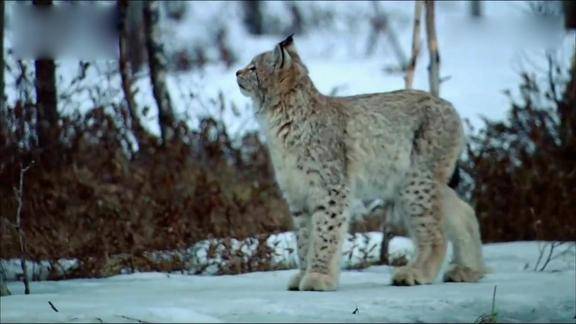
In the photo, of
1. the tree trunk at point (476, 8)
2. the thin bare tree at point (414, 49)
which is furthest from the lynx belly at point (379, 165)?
the tree trunk at point (476, 8)

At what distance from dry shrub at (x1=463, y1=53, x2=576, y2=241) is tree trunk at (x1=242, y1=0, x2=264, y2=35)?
11.1 m

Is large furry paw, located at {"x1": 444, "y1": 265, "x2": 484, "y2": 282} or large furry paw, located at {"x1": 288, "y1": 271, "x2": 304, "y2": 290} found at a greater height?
large furry paw, located at {"x1": 288, "y1": 271, "x2": 304, "y2": 290}

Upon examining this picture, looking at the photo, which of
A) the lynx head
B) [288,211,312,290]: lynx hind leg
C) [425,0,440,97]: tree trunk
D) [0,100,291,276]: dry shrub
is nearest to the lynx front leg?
[288,211,312,290]: lynx hind leg

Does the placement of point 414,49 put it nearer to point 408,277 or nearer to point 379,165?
point 379,165

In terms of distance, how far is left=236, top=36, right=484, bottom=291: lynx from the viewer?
21.2 feet

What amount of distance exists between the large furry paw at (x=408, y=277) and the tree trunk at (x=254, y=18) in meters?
14.8

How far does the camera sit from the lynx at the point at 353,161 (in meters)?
6.46

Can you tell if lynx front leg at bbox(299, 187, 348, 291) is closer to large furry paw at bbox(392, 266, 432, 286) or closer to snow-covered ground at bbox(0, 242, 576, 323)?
snow-covered ground at bbox(0, 242, 576, 323)

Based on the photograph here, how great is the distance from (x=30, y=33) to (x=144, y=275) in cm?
488

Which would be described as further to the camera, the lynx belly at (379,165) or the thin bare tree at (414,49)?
the thin bare tree at (414,49)

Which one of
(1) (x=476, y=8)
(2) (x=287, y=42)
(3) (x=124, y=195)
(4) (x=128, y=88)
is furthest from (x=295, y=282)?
(1) (x=476, y=8)

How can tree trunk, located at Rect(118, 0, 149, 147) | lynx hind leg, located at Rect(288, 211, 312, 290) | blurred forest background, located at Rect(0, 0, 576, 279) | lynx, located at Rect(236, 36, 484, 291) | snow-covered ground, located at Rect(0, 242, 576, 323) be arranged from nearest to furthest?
snow-covered ground, located at Rect(0, 242, 576, 323) < lynx, located at Rect(236, 36, 484, 291) < lynx hind leg, located at Rect(288, 211, 312, 290) < blurred forest background, located at Rect(0, 0, 576, 279) < tree trunk, located at Rect(118, 0, 149, 147)

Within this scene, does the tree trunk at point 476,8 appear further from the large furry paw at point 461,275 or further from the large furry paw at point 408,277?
the large furry paw at point 408,277

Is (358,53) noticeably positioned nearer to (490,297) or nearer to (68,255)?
(68,255)
